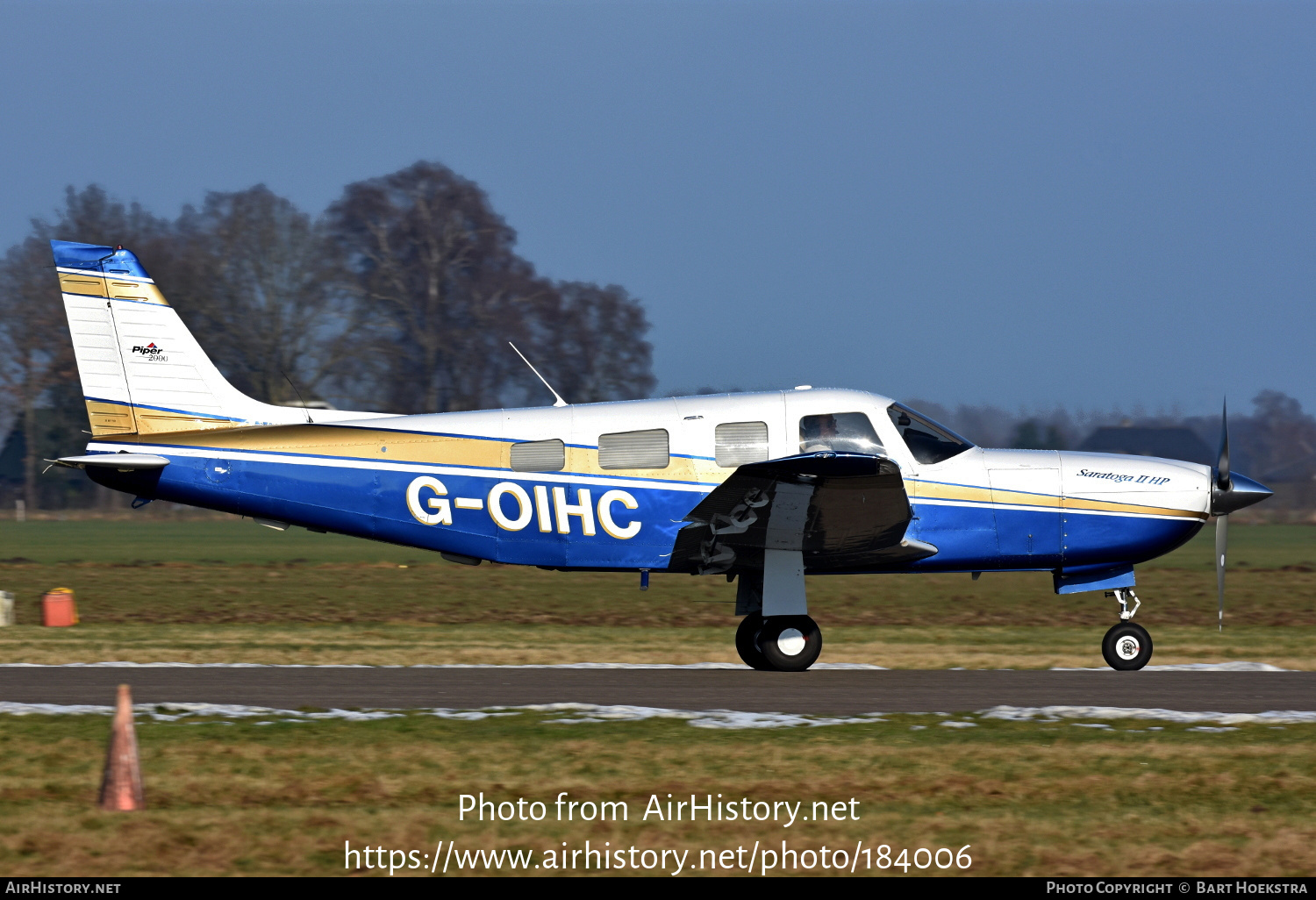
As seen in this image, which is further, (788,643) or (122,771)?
(788,643)

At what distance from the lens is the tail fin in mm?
12953

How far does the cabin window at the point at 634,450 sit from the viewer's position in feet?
41.2

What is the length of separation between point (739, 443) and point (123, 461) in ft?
19.2

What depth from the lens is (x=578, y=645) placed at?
15984 millimetres

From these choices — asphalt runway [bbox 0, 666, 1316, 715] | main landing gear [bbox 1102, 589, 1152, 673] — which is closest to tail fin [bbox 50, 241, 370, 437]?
asphalt runway [bbox 0, 666, 1316, 715]

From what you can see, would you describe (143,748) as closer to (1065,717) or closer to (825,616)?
(1065,717)

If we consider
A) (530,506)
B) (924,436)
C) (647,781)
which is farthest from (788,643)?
(647,781)

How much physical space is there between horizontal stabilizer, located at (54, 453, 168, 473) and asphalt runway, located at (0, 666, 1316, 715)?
198 centimetres

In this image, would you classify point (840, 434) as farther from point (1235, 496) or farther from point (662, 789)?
point (662, 789)

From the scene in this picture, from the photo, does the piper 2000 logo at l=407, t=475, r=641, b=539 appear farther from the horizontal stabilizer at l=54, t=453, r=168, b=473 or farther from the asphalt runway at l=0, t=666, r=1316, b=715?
the horizontal stabilizer at l=54, t=453, r=168, b=473

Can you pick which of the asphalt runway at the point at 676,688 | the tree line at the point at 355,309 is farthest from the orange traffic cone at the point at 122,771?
the tree line at the point at 355,309

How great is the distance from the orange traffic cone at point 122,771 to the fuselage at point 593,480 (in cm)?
588

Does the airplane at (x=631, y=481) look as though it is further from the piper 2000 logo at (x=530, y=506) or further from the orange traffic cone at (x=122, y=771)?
the orange traffic cone at (x=122, y=771)
